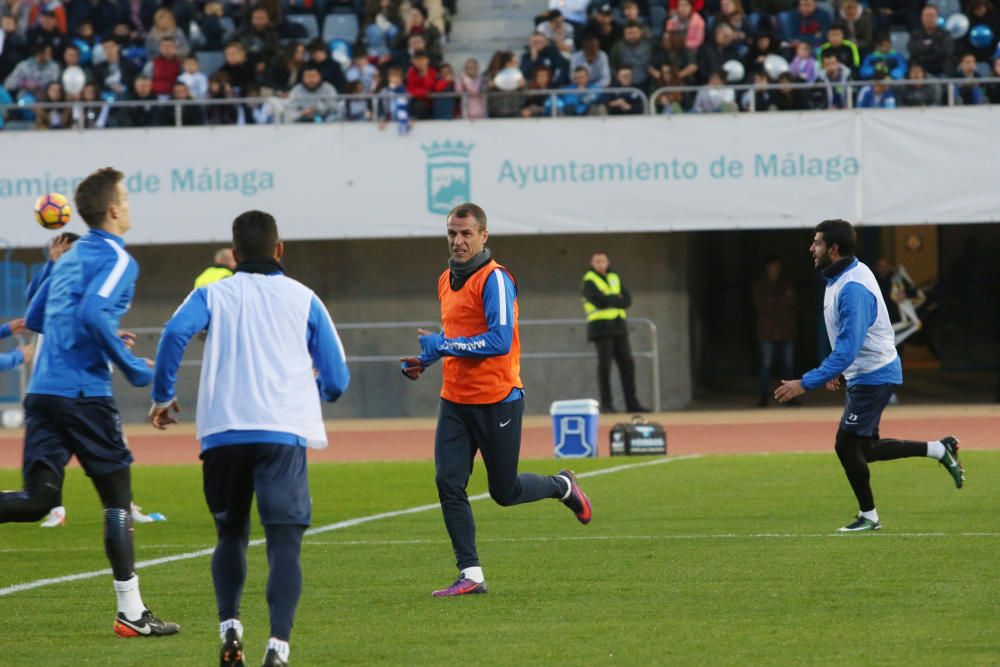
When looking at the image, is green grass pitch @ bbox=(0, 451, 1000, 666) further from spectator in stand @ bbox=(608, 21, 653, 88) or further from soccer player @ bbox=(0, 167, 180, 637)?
spectator in stand @ bbox=(608, 21, 653, 88)

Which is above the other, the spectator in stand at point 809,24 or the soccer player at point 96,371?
the spectator in stand at point 809,24

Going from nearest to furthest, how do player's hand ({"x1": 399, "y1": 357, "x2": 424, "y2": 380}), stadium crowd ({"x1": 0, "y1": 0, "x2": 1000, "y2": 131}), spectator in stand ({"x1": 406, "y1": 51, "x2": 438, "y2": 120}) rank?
player's hand ({"x1": 399, "y1": 357, "x2": 424, "y2": 380}) → stadium crowd ({"x1": 0, "y1": 0, "x2": 1000, "y2": 131}) → spectator in stand ({"x1": 406, "y1": 51, "x2": 438, "y2": 120})

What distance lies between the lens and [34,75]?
87.4ft

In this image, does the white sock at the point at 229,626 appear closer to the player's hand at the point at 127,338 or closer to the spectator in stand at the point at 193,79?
the player's hand at the point at 127,338

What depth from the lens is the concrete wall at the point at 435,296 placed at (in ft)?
86.5

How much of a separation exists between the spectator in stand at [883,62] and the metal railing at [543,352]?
471 centimetres

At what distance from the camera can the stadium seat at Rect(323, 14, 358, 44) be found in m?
28.5

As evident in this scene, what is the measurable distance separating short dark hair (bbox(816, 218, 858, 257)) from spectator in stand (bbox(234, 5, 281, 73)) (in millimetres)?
16469

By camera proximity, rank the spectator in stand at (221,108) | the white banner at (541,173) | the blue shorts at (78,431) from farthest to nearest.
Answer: the spectator in stand at (221,108), the white banner at (541,173), the blue shorts at (78,431)

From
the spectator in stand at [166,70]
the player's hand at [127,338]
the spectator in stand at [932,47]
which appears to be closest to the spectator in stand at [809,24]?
the spectator in stand at [932,47]

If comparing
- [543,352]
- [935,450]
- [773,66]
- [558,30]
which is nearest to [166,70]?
[558,30]

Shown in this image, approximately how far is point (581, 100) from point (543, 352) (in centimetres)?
387

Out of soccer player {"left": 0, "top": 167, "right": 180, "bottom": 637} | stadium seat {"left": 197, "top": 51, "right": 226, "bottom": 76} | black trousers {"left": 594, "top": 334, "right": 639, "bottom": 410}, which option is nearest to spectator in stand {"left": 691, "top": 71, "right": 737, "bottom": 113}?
black trousers {"left": 594, "top": 334, "right": 639, "bottom": 410}

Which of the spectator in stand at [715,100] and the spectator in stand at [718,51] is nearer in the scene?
the spectator in stand at [715,100]
